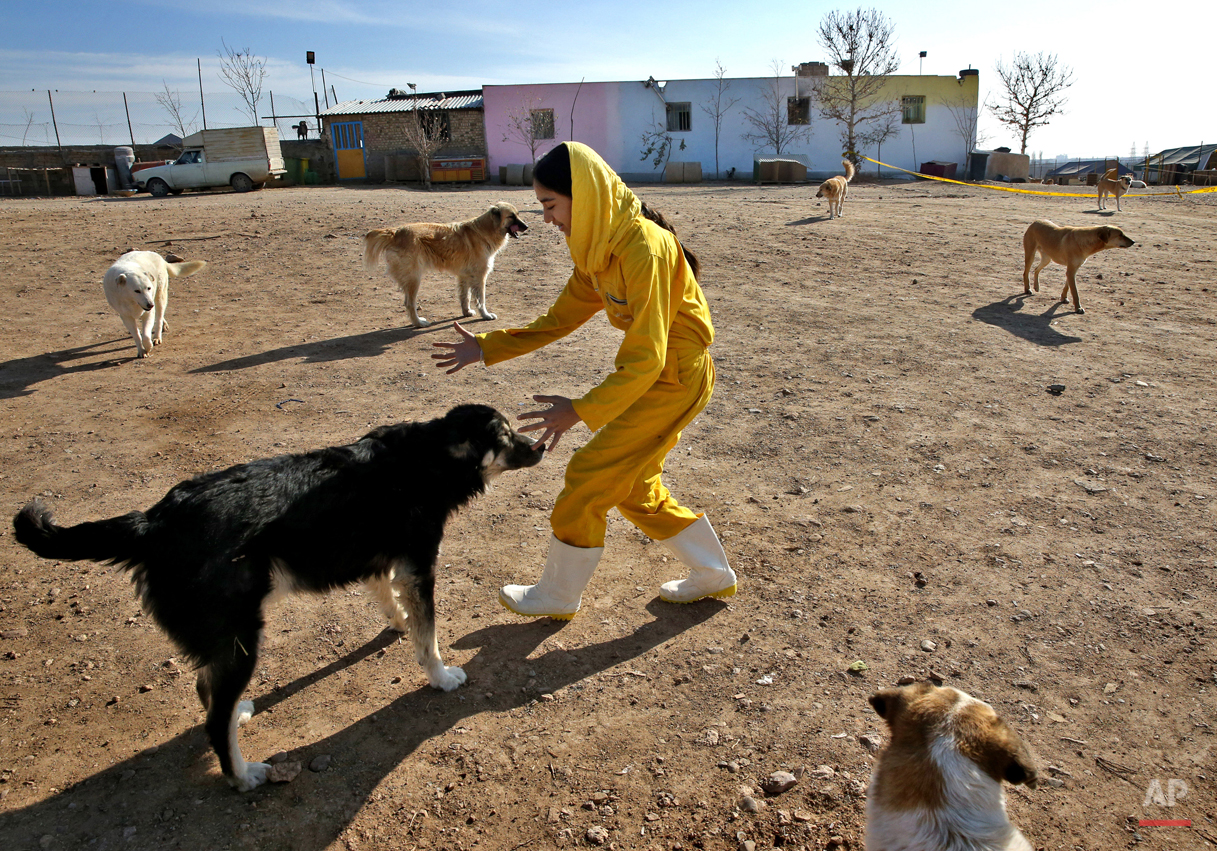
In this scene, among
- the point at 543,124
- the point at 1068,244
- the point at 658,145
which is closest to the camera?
the point at 1068,244

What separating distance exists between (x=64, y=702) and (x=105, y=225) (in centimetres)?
1317

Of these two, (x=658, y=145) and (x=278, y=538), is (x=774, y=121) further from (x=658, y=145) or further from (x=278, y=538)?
(x=278, y=538)

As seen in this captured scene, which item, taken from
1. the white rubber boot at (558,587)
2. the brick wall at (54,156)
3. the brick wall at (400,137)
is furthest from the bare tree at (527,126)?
the white rubber boot at (558,587)

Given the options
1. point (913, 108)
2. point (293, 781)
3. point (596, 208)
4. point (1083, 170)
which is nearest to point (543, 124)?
point (913, 108)

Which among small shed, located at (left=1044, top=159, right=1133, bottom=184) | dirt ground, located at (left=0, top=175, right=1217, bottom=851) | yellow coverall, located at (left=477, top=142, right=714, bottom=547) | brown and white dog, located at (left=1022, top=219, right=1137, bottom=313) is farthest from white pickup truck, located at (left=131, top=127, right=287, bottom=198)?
small shed, located at (left=1044, top=159, right=1133, bottom=184)

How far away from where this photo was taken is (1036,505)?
177 inches

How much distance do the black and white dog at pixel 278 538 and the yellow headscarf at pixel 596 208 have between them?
88 centimetres

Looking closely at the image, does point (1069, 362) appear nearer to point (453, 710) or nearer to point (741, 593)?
point (741, 593)

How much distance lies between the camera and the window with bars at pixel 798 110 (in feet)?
121

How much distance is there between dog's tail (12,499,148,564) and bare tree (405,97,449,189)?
95.8 feet

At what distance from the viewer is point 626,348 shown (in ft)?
9.02

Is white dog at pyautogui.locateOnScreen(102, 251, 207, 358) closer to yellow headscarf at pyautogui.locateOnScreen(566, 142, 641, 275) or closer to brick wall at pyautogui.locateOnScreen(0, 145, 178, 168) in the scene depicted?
yellow headscarf at pyautogui.locateOnScreen(566, 142, 641, 275)

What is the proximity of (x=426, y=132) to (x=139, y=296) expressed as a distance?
2997cm

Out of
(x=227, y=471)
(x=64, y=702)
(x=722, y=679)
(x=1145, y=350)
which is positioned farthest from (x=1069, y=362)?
(x=64, y=702)
